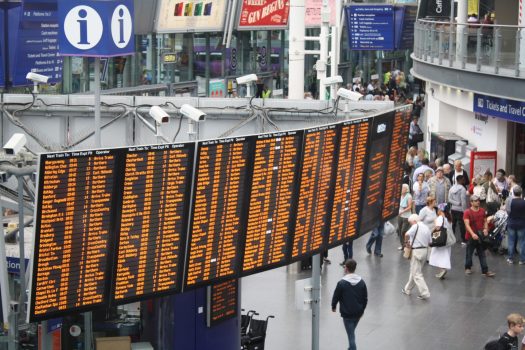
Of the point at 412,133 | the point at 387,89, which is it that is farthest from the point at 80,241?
the point at 387,89

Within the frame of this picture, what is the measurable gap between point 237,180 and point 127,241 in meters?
1.47

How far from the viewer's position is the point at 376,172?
1548 cm

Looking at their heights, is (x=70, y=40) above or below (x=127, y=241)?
above

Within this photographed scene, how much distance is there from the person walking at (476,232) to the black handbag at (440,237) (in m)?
0.90

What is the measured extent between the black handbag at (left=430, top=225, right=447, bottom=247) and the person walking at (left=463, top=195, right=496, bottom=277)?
2.96ft

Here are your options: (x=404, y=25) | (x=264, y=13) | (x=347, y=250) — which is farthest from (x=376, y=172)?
(x=404, y=25)

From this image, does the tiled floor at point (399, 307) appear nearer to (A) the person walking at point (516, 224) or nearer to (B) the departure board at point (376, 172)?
(A) the person walking at point (516, 224)

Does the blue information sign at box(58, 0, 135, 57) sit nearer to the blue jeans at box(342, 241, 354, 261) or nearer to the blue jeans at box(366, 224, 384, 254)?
the blue jeans at box(342, 241, 354, 261)

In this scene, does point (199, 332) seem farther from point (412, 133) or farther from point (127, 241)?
point (412, 133)

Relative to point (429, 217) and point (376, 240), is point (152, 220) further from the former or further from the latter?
point (376, 240)

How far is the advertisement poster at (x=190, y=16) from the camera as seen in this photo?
124 ft

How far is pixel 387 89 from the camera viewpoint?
177ft

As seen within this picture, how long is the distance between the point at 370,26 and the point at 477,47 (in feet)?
66.5

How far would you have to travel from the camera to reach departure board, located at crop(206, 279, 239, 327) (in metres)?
15.5
